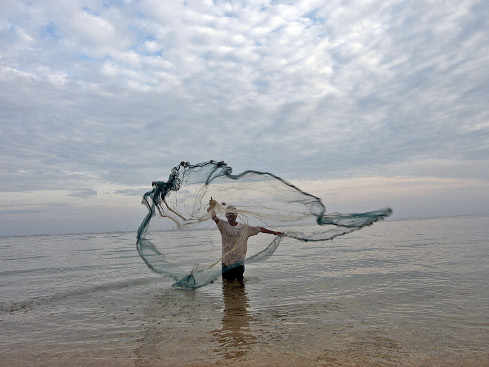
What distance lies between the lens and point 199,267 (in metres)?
8.44

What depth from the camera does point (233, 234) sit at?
8.27 meters

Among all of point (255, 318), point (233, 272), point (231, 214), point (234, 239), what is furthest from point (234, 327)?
point (231, 214)

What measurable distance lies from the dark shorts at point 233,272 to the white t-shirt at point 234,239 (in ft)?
0.56

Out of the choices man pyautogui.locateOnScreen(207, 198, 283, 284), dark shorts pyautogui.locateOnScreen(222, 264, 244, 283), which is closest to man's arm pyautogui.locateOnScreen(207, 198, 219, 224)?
man pyautogui.locateOnScreen(207, 198, 283, 284)

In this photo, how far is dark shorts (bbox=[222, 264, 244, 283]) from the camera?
8573 millimetres

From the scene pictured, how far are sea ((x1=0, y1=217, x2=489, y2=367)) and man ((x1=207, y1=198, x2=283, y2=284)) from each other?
637mm

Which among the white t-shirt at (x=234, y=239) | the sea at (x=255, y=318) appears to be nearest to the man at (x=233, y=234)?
the white t-shirt at (x=234, y=239)

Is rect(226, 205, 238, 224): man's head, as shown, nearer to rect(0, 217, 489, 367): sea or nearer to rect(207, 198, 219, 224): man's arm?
rect(207, 198, 219, 224): man's arm

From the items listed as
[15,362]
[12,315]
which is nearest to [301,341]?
[15,362]

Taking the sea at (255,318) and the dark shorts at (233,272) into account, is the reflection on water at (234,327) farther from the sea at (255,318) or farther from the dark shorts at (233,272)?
the dark shorts at (233,272)

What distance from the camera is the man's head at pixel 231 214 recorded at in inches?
325

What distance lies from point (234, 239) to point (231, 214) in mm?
598

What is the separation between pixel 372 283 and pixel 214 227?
453 cm

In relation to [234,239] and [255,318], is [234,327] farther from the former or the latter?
[234,239]
